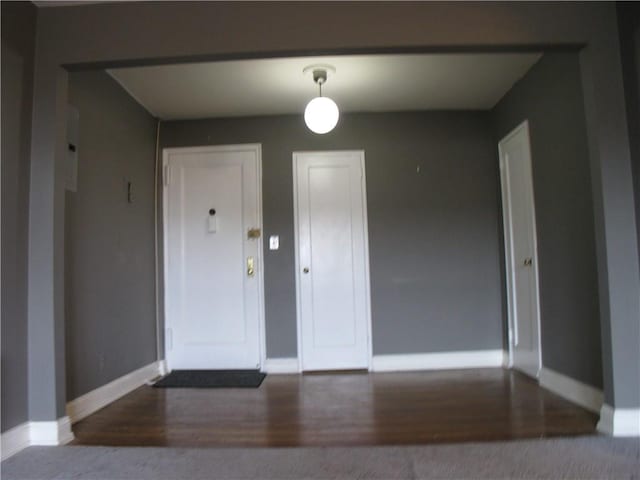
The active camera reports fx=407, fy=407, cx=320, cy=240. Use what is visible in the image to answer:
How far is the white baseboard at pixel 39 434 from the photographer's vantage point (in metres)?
2.01

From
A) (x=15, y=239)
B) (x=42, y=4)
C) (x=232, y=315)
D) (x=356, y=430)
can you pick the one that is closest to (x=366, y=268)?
(x=232, y=315)

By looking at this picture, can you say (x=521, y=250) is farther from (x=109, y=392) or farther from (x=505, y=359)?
(x=109, y=392)

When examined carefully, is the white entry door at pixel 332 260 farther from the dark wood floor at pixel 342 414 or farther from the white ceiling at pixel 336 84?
the white ceiling at pixel 336 84

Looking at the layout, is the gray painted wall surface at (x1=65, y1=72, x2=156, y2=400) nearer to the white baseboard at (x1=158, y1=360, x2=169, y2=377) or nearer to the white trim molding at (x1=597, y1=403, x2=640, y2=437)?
the white baseboard at (x1=158, y1=360, x2=169, y2=377)

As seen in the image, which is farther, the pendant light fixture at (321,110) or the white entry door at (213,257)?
the white entry door at (213,257)

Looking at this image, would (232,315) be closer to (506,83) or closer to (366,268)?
(366,268)

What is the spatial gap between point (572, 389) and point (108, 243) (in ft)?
10.9

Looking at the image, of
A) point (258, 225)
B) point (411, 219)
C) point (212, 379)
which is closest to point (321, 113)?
point (258, 225)

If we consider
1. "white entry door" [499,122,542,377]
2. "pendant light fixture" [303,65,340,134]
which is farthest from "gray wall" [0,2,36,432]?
"white entry door" [499,122,542,377]

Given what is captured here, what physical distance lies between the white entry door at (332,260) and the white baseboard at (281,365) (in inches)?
3.2

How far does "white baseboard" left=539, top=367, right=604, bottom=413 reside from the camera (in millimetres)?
2422

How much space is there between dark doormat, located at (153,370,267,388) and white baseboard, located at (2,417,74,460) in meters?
1.13

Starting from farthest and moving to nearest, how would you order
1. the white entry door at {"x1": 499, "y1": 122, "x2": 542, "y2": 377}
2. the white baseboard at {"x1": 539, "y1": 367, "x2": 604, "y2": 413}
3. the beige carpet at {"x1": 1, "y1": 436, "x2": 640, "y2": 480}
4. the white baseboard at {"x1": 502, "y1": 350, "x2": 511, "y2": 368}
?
1. the white baseboard at {"x1": 502, "y1": 350, "x2": 511, "y2": 368}
2. the white entry door at {"x1": 499, "y1": 122, "x2": 542, "y2": 377}
3. the white baseboard at {"x1": 539, "y1": 367, "x2": 604, "y2": 413}
4. the beige carpet at {"x1": 1, "y1": 436, "x2": 640, "y2": 480}

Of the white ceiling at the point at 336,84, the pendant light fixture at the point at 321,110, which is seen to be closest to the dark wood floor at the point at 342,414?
the pendant light fixture at the point at 321,110
